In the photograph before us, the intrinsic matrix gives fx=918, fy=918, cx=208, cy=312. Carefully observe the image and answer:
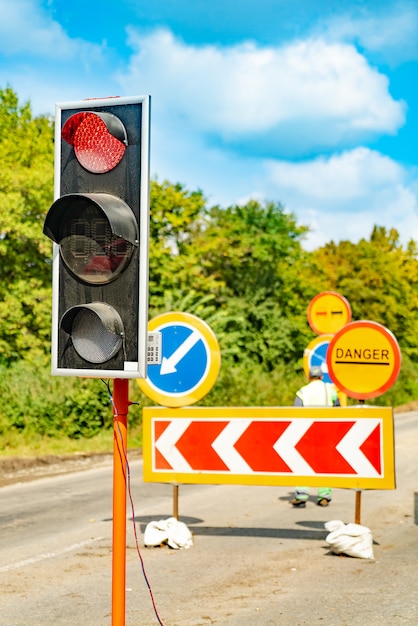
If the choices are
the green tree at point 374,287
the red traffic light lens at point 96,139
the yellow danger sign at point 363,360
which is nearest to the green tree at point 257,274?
the green tree at point 374,287

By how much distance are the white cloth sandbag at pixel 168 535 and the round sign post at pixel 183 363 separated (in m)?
1.15

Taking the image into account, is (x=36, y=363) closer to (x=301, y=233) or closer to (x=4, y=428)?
(x=4, y=428)

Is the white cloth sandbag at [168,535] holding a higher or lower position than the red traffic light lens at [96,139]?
lower

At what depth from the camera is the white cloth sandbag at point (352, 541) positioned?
8.12m

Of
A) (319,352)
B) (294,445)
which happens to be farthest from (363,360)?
(319,352)

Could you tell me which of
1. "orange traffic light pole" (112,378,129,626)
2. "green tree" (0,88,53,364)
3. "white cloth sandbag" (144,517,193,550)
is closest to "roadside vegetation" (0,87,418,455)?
"green tree" (0,88,53,364)

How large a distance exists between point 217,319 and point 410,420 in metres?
7.42

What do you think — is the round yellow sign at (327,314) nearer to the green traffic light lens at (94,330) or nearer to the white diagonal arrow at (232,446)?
the white diagonal arrow at (232,446)

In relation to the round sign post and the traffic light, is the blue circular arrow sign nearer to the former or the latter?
the round sign post

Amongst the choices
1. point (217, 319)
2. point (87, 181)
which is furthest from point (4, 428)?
point (87, 181)

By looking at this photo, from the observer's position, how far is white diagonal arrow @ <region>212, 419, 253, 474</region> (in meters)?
8.61

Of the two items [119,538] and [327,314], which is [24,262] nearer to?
[327,314]

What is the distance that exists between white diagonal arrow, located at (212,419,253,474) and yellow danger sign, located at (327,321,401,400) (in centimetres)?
102

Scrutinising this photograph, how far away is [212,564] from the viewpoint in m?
7.96
